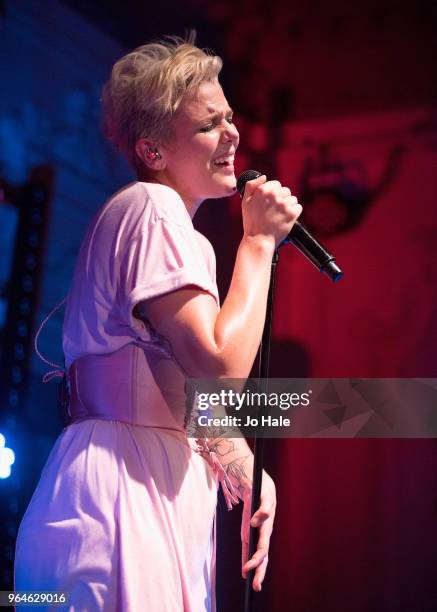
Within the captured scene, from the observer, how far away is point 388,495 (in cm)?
278

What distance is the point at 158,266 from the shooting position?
1.04 metres

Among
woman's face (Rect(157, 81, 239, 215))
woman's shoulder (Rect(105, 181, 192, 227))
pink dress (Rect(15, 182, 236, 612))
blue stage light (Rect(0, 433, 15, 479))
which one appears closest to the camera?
pink dress (Rect(15, 182, 236, 612))

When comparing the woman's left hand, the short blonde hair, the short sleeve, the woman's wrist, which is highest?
the short blonde hair

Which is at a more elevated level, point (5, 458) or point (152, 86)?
point (152, 86)

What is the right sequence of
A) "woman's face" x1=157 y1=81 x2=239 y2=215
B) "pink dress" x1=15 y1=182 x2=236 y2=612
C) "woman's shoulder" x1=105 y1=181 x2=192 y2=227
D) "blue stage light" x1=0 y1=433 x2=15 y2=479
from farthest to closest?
1. "blue stage light" x1=0 y1=433 x2=15 y2=479
2. "woman's face" x1=157 y1=81 x2=239 y2=215
3. "woman's shoulder" x1=105 y1=181 x2=192 y2=227
4. "pink dress" x1=15 y1=182 x2=236 y2=612

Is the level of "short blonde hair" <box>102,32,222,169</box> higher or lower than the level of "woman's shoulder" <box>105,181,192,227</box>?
higher

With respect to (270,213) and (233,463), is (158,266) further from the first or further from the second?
(233,463)

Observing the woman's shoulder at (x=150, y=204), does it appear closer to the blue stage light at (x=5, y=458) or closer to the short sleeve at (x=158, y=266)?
the short sleeve at (x=158, y=266)

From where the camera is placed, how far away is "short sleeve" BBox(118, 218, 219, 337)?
1023mm

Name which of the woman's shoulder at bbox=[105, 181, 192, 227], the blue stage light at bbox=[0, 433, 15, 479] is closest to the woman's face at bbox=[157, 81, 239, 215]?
the woman's shoulder at bbox=[105, 181, 192, 227]

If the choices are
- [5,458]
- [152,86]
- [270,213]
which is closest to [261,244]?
[270,213]

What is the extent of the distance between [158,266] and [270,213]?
195 mm

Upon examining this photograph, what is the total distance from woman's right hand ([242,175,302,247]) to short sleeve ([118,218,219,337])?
0.31 feet

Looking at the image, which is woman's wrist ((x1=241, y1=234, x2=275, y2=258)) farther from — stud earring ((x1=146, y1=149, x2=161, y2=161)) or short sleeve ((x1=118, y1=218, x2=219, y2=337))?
stud earring ((x1=146, y1=149, x2=161, y2=161))
